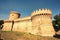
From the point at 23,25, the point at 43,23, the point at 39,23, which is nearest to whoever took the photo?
the point at 43,23

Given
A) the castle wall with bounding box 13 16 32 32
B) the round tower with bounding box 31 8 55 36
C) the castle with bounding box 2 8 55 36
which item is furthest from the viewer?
the castle wall with bounding box 13 16 32 32

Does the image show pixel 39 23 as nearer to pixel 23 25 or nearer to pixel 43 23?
pixel 43 23

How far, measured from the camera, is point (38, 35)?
97.0 feet

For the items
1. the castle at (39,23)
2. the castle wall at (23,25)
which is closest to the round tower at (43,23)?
the castle at (39,23)

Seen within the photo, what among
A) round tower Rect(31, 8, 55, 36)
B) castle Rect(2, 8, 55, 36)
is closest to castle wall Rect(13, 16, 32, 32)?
castle Rect(2, 8, 55, 36)

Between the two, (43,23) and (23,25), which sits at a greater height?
(43,23)

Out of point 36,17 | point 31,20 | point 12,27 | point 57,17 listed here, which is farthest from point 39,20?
point 12,27

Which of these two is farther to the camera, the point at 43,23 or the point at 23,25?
the point at 23,25

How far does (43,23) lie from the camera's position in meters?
30.4

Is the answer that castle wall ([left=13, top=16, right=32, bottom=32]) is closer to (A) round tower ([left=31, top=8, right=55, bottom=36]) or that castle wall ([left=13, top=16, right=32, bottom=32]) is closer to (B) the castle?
(B) the castle

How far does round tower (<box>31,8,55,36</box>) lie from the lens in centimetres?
2958

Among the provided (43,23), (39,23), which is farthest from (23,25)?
(43,23)

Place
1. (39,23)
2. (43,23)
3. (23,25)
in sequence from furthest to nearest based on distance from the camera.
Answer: (23,25) < (39,23) < (43,23)

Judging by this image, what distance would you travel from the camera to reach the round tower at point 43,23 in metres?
29.6
